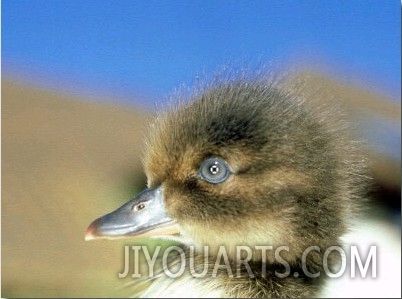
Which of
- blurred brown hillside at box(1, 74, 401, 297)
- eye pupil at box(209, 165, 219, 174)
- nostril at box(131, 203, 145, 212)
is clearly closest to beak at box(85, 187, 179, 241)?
nostril at box(131, 203, 145, 212)

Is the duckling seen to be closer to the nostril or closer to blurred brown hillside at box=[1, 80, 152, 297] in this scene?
the nostril

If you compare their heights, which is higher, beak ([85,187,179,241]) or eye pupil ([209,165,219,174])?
eye pupil ([209,165,219,174])

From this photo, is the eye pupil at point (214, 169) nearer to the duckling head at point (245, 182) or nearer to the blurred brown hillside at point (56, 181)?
the duckling head at point (245, 182)

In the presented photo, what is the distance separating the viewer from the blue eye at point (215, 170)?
1.28 m

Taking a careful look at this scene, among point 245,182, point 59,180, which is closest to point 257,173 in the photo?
point 245,182

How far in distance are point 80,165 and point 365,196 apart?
0.61 metres

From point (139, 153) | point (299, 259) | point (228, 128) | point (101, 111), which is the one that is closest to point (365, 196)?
point (299, 259)

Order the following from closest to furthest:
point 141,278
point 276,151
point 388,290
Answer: point 276,151, point 141,278, point 388,290

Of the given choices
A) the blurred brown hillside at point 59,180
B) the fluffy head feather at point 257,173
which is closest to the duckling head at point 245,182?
the fluffy head feather at point 257,173

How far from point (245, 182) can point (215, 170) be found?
6cm

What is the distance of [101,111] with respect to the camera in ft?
5.20

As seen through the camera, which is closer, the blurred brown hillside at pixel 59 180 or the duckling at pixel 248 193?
the duckling at pixel 248 193

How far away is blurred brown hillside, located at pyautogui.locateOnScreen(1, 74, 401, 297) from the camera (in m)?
1.57

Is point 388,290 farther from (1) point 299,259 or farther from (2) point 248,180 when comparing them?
(2) point 248,180
